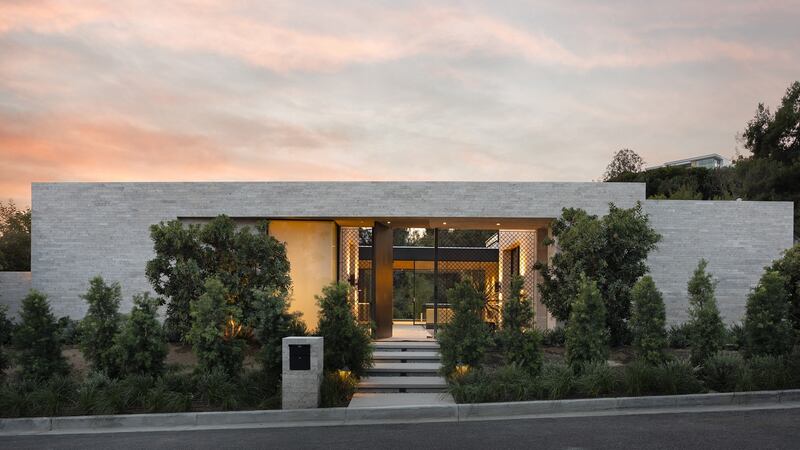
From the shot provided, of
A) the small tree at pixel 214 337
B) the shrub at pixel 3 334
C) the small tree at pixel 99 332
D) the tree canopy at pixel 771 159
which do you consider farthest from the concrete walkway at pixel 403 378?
the tree canopy at pixel 771 159

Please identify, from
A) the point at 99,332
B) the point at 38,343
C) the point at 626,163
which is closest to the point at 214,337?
the point at 99,332

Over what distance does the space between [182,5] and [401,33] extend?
5.07 m

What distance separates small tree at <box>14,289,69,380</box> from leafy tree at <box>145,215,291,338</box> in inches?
101

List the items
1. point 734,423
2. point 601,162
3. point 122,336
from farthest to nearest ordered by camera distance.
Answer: point 601,162 → point 122,336 → point 734,423

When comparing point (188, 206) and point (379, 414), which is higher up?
point (188, 206)

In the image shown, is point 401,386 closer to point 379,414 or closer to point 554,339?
point 379,414

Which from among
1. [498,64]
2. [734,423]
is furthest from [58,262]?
[734,423]

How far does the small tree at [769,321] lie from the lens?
38.3ft

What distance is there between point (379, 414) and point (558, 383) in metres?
2.87

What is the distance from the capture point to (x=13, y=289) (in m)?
16.6

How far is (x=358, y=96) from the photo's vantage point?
61.6ft

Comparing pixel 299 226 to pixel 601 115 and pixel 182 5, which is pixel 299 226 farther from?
pixel 601 115

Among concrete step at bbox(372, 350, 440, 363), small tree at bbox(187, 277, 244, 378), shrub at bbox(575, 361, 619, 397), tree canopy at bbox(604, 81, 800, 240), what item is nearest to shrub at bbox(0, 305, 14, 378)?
small tree at bbox(187, 277, 244, 378)

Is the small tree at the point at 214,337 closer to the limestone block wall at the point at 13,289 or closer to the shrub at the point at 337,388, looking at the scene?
the shrub at the point at 337,388
